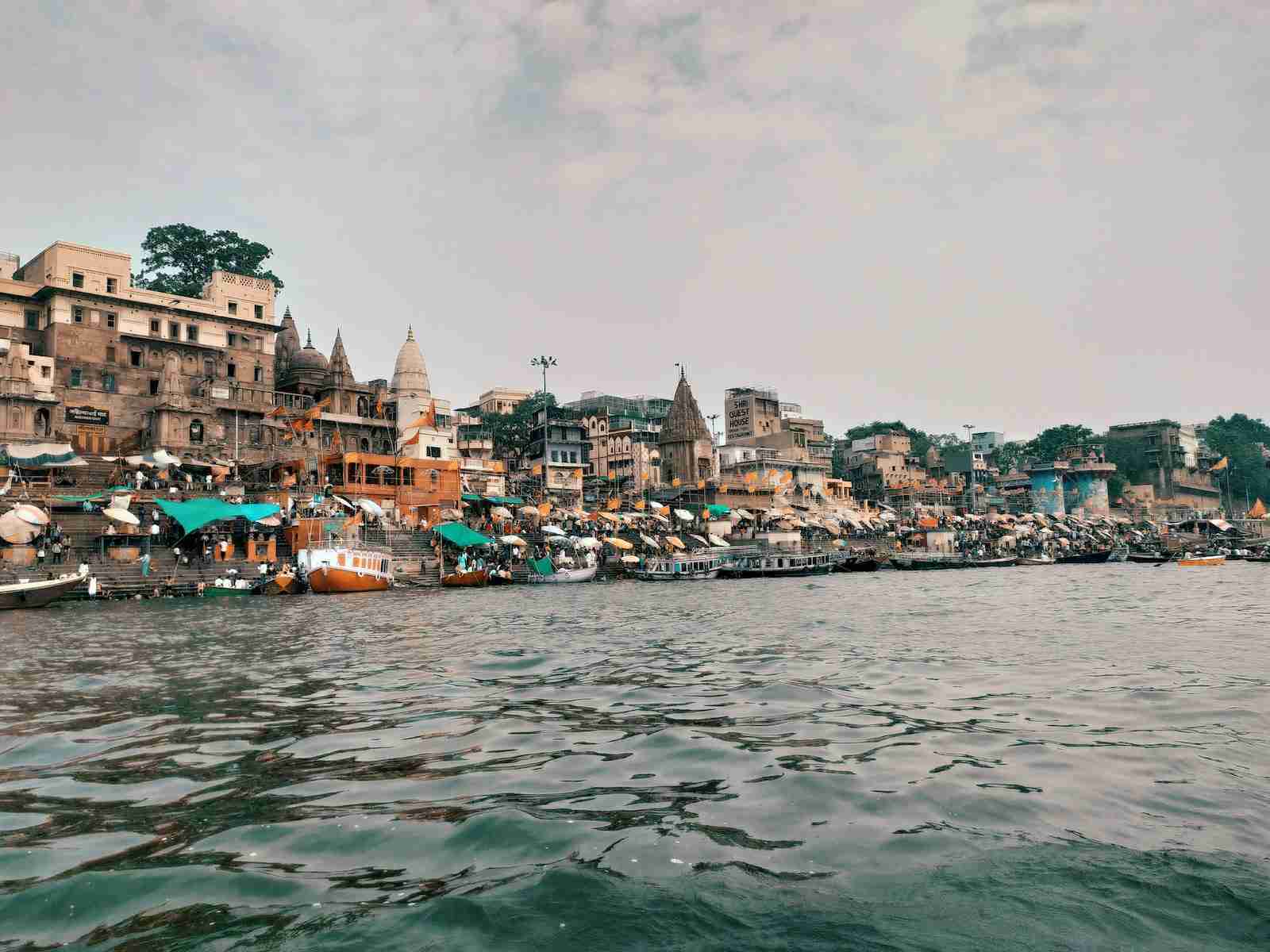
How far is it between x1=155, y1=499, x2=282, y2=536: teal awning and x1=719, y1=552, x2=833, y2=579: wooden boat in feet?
97.6

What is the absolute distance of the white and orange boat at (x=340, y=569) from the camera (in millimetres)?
37656

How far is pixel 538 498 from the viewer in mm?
67438

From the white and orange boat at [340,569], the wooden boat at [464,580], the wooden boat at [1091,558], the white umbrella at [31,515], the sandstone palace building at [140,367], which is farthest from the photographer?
the wooden boat at [1091,558]

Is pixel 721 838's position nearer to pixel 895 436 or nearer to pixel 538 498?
pixel 538 498

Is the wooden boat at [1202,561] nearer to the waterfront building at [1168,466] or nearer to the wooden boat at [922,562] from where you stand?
the wooden boat at [922,562]

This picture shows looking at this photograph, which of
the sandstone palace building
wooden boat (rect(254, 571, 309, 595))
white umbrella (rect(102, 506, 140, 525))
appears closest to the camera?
white umbrella (rect(102, 506, 140, 525))

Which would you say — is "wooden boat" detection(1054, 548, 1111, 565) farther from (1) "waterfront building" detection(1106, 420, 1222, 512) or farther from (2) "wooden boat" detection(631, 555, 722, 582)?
(1) "waterfront building" detection(1106, 420, 1222, 512)

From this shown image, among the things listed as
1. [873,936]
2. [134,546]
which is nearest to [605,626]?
[873,936]

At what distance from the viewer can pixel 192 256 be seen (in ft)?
233

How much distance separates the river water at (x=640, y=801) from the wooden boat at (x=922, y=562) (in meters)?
54.6

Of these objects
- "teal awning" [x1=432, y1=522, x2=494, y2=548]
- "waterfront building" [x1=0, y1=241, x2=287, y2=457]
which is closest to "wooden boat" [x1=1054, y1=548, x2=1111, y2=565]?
"teal awning" [x1=432, y1=522, x2=494, y2=548]

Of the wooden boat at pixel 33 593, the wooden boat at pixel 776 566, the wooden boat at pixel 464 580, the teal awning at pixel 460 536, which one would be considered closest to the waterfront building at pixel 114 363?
the teal awning at pixel 460 536

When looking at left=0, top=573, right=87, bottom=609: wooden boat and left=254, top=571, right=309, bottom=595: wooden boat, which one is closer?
left=0, top=573, right=87, bottom=609: wooden boat

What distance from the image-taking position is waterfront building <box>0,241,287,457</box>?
1983 inches
